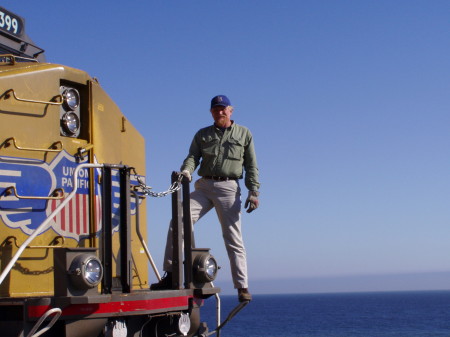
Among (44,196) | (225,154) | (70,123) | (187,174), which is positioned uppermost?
(70,123)

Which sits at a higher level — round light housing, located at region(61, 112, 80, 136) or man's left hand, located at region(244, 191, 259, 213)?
round light housing, located at region(61, 112, 80, 136)

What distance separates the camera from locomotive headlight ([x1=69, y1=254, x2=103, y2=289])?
5.57 metres

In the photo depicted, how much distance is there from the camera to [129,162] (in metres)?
8.19

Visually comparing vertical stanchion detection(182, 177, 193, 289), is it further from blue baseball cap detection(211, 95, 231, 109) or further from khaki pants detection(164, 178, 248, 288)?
blue baseball cap detection(211, 95, 231, 109)

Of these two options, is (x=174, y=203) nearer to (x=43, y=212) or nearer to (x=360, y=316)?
(x=43, y=212)

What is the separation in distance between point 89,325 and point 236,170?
2520 millimetres

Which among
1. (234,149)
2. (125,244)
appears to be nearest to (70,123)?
(125,244)

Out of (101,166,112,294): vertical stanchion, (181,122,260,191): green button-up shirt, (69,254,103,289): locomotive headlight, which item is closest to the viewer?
(69,254,103,289): locomotive headlight

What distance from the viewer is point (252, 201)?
24.7 feet

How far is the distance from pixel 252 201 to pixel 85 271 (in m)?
2.37

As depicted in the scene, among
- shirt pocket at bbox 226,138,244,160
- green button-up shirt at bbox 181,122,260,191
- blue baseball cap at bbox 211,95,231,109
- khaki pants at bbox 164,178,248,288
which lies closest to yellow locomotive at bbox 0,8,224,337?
khaki pants at bbox 164,178,248,288

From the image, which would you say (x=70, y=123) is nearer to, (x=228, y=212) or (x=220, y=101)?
(x=220, y=101)

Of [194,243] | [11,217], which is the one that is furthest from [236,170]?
[11,217]

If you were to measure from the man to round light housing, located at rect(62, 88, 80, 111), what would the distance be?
48.4 inches
